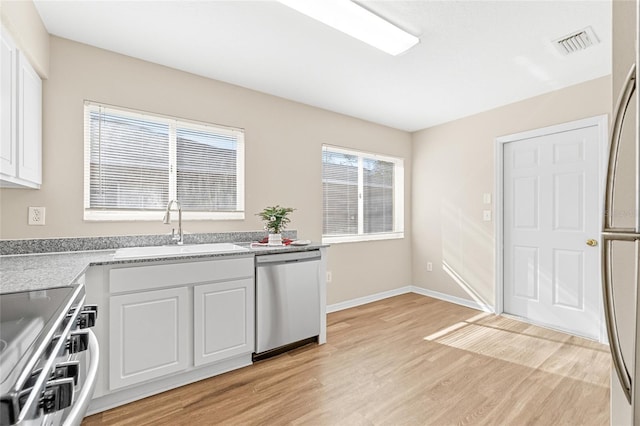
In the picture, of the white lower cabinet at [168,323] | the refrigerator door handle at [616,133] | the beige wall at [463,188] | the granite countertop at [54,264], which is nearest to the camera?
the refrigerator door handle at [616,133]

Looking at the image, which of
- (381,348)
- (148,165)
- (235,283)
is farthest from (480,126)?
(148,165)

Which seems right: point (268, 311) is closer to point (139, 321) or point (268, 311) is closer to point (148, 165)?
point (139, 321)

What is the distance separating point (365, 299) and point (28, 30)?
3.95 m

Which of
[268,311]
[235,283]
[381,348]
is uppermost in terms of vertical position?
[235,283]

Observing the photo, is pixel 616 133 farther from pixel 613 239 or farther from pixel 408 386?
pixel 408 386

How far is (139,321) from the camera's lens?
190 centimetres

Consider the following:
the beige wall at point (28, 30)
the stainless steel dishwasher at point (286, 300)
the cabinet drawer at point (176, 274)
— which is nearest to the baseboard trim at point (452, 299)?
the stainless steel dishwasher at point (286, 300)

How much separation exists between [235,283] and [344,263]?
71.0 inches

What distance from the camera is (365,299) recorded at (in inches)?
157

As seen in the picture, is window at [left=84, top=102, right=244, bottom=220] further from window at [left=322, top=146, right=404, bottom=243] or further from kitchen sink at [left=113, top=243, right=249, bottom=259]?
window at [left=322, top=146, right=404, bottom=243]

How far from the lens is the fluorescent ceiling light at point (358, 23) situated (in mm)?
1815

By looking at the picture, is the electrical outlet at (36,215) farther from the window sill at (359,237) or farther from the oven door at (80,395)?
the window sill at (359,237)

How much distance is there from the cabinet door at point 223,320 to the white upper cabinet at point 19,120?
1.24 meters

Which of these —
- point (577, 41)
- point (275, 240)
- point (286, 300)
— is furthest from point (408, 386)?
point (577, 41)
